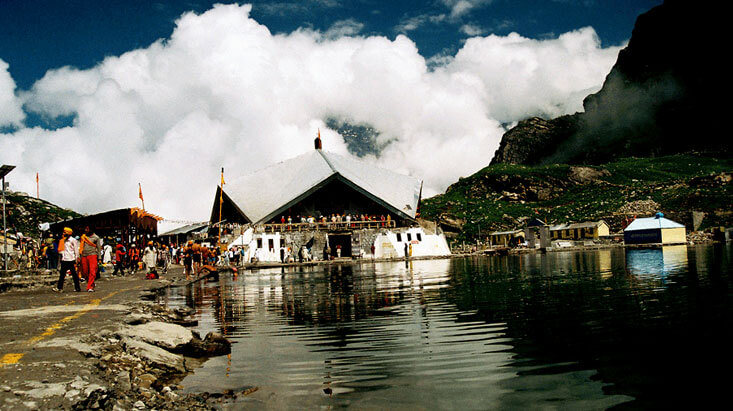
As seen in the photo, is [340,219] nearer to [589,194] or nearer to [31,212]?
[31,212]

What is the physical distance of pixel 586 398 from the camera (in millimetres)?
4863

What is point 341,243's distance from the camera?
53219 millimetres

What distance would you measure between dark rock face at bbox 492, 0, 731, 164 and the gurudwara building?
406 feet

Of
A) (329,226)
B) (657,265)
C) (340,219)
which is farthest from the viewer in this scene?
(340,219)

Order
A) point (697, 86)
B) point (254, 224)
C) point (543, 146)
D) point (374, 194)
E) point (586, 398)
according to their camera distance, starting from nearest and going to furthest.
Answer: point (586, 398)
point (254, 224)
point (374, 194)
point (697, 86)
point (543, 146)

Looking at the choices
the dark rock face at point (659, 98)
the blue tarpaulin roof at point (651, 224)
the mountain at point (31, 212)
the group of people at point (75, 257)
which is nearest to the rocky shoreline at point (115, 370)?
the group of people at point (75, 257)

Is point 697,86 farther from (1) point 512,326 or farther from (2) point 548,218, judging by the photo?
(1) point 512,326

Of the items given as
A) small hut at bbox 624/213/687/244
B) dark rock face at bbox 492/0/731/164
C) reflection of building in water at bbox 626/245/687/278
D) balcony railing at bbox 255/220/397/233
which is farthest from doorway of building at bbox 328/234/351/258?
dark rock face at bbox 492/0/731/164

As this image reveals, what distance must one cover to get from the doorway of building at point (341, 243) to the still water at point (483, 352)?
3960cm

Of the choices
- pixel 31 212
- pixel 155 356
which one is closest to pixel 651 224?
pixel 31 212

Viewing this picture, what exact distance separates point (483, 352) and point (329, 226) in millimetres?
A: 47340

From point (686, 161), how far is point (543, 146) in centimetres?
6099

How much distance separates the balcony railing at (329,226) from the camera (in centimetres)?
5125

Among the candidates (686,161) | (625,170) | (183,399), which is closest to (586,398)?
(183,399)
